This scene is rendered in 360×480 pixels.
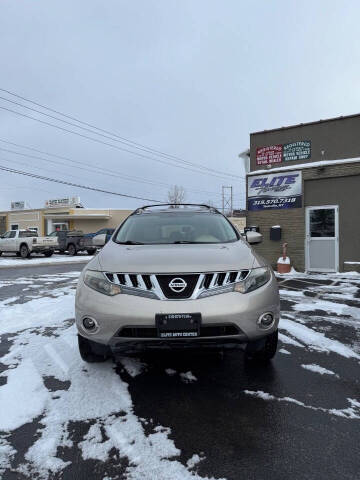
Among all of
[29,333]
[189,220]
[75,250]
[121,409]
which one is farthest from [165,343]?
[75,250]

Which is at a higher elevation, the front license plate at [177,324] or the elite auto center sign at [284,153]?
the elite auto center sign at [284,153]

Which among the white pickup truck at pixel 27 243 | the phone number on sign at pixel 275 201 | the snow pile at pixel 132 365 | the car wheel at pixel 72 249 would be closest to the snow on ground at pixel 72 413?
the snow pile at pixel 132 365

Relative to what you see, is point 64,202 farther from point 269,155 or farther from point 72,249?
point 269,155

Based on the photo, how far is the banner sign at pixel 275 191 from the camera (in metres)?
11.3

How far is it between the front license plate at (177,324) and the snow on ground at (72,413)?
2.01 feet

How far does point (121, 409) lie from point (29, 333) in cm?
241

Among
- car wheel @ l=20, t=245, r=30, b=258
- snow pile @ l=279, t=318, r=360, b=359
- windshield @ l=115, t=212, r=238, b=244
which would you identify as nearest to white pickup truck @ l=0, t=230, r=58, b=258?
car wheel @ l=20, t=245, r=30, b=258

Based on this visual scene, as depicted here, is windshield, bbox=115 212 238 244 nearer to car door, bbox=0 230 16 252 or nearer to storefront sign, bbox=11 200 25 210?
car door, bbox=0 230 16 252

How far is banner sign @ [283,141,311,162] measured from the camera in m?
11.2

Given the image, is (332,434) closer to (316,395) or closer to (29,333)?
(316,395)

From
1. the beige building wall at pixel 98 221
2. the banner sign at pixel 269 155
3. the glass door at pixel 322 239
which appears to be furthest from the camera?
the beige building wall at pixel 98 221

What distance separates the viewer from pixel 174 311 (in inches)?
104

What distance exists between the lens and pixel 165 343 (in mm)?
2662

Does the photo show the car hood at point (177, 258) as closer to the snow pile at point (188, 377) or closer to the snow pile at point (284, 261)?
the snow pile at point (188, 377)
